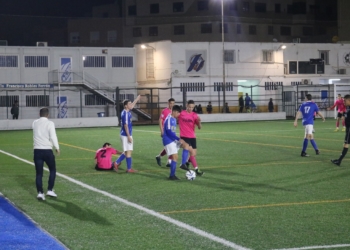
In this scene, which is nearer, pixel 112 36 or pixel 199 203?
pixel 199 203

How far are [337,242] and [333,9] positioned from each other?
90.3 meters

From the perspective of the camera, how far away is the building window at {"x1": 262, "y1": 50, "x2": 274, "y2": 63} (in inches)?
2415

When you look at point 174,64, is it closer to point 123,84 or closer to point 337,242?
point 123,84

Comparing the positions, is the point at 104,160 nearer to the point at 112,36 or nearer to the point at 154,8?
the point at 154,8

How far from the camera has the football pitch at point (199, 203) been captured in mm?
8297

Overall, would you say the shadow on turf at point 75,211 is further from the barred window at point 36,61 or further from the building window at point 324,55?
the building window at point 324,55

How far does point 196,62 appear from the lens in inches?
2315

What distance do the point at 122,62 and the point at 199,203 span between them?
48.9 metres

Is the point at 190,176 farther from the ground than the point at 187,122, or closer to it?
closer to it

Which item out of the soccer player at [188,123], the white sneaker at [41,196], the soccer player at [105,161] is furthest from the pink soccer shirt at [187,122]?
the white sneaker at [41,196]

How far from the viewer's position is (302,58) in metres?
62.8

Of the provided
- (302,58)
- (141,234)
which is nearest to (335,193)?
(141,234)

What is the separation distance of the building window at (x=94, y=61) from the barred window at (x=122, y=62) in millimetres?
1042

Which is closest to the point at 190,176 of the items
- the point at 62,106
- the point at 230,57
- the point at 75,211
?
the point at 75,211
